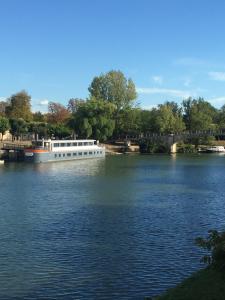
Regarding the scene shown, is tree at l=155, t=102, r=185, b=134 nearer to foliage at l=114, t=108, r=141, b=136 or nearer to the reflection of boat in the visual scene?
foliage at l=114, t=108, r=141, b=136

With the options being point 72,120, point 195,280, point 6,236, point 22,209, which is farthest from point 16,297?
point 72,120

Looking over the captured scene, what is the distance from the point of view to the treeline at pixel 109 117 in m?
129

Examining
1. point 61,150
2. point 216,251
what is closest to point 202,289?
point 216,251

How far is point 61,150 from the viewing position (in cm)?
10294

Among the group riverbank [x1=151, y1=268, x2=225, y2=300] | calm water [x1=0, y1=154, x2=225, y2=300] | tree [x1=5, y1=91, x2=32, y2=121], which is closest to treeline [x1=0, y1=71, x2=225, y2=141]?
tree [x1=5, y1=91, x2=32, y2=121]

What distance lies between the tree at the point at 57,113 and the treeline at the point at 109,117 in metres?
4.70

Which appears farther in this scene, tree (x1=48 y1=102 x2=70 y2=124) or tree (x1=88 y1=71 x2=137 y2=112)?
tree (x1=48 y1=102 x2=70 y2=124)

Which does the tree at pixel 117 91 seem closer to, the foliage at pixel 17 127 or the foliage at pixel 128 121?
the foliage at pixel 128 121

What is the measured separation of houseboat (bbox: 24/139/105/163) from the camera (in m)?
95.4

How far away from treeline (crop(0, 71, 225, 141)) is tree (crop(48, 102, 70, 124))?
4.70 meters

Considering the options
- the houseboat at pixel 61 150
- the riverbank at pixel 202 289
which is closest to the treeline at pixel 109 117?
the houseboat at pixel 61 150

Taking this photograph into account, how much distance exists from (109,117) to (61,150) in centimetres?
3311

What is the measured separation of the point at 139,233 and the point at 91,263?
695cm

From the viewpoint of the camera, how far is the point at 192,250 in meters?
27.0
